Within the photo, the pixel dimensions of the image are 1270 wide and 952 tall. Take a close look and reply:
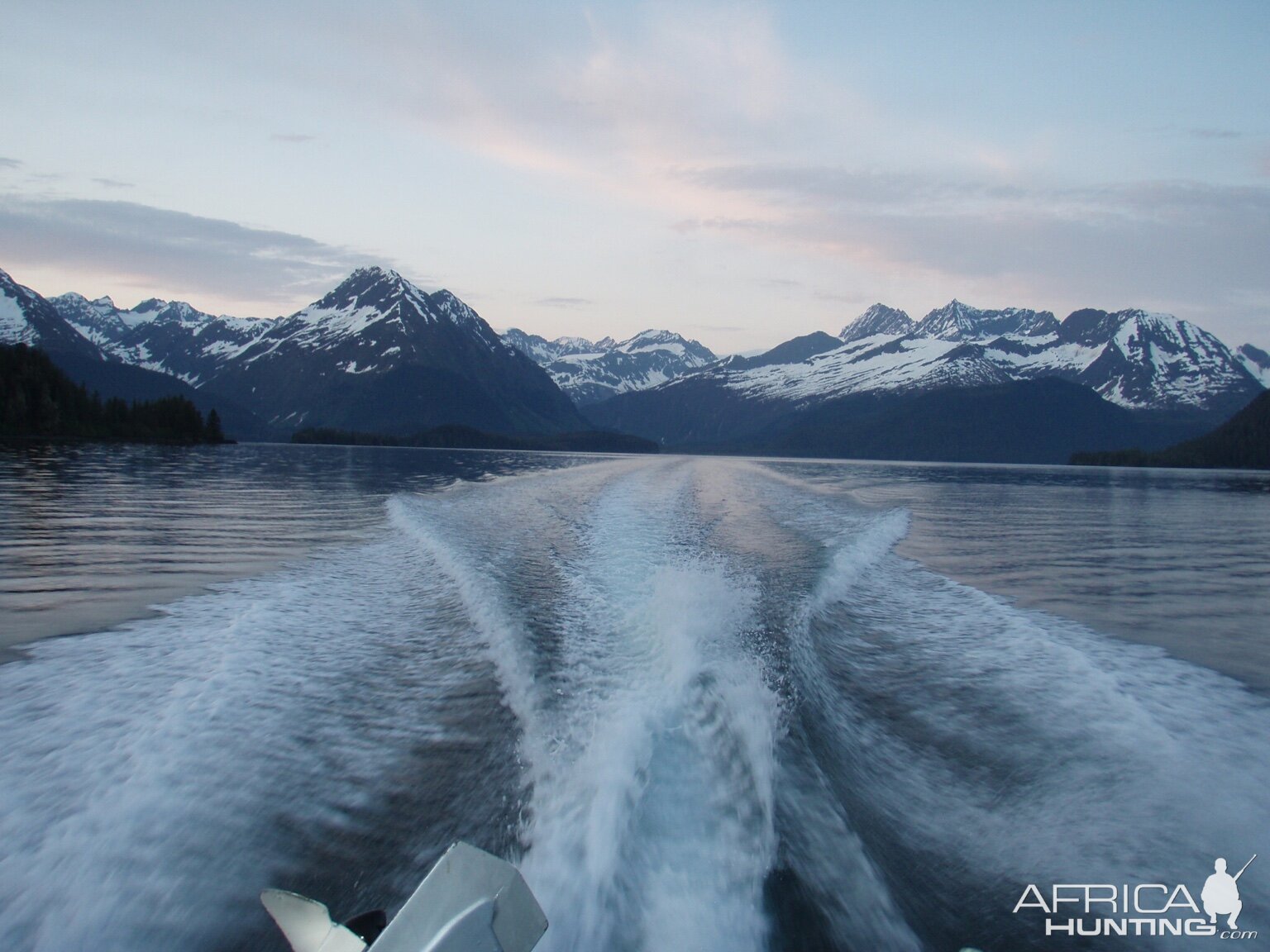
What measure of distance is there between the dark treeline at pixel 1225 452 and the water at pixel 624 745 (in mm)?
138467

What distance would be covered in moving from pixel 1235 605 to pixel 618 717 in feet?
35.0

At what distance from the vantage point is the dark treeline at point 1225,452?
121188 millimetres

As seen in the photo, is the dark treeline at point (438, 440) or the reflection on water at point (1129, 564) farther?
the dark treeline at point (438, 440)

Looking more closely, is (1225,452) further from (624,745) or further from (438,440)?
(438,440)

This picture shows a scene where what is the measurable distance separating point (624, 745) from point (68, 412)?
93794mm

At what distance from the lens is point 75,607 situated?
8.70 m

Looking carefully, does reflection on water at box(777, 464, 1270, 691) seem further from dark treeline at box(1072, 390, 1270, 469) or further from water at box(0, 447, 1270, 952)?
dark treeline at box(1072, 390, 1270, 469)

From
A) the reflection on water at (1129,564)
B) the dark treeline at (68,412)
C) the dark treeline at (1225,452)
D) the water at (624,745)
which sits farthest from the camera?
the dark treeline at (1225,452)

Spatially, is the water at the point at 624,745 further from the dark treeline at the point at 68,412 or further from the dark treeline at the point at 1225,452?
the dark treeline at the point at 1225,452

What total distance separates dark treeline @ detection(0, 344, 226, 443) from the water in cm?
7629

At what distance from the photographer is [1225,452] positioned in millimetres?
126375

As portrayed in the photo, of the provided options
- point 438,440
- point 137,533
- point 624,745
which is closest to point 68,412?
point 137,533

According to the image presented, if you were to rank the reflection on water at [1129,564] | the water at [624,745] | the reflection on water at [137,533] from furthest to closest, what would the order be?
the reflection on water at [1129,564] < the reflection on water at [137,533] < the water at [624,745]

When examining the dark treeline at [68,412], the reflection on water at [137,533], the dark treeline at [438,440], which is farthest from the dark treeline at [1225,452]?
the dark treeline at [68,412]
